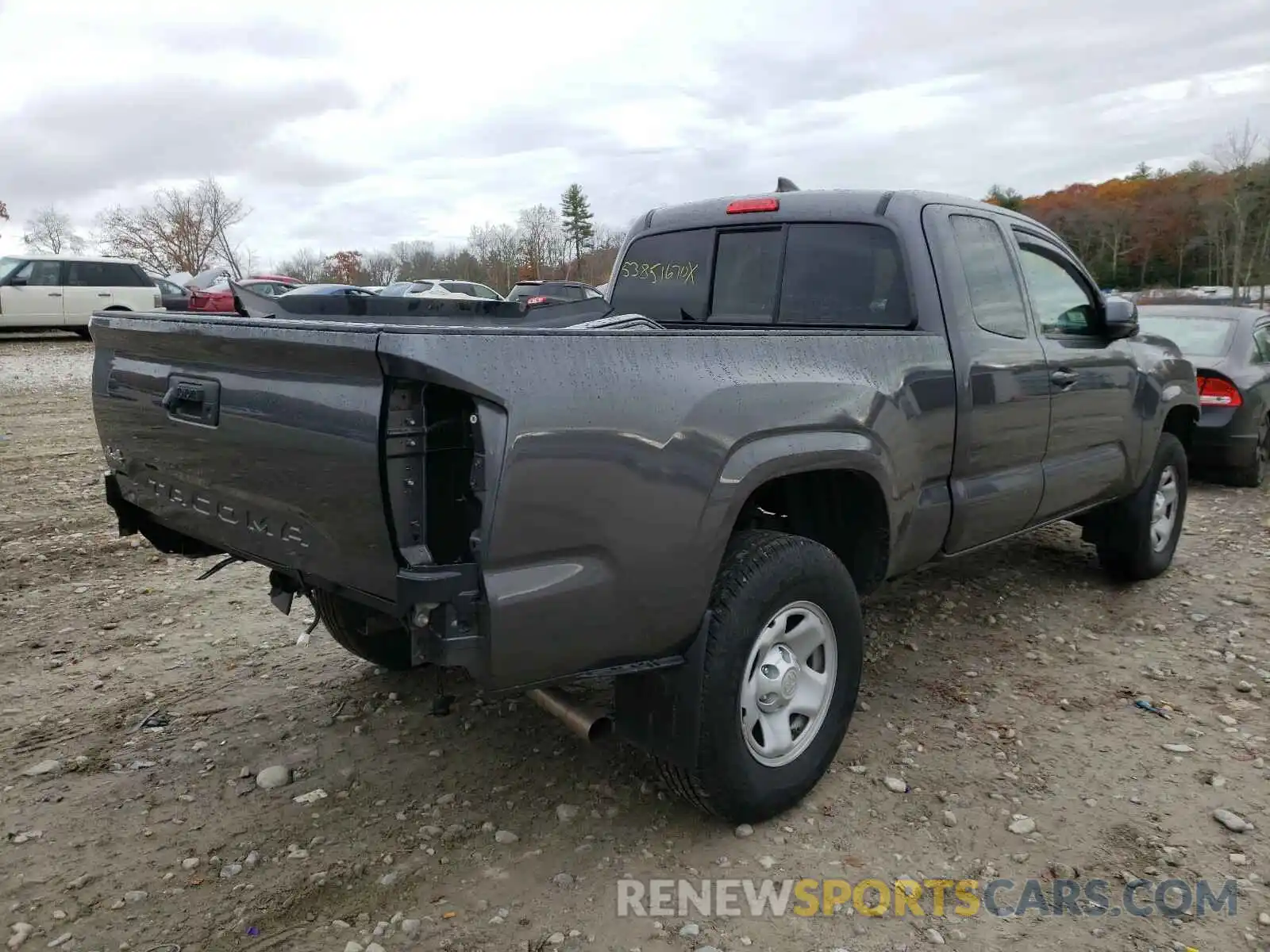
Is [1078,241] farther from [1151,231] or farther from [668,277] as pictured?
[668,277]

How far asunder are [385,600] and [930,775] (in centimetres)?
205

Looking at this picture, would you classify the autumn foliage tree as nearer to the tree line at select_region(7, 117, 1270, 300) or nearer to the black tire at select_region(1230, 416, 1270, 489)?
the tree line at select_region(7, 117, 1270, 300)

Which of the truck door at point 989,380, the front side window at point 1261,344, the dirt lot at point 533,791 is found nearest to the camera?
the dirt lot at point 533,791

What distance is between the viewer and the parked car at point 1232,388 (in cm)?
782

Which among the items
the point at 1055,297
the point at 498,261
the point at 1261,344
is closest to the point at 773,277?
the point at 1055,297

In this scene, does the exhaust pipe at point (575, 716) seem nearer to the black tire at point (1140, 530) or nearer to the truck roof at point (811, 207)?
the truck roof at point (811, 207)

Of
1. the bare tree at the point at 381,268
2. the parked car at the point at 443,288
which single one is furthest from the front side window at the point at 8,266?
the bare tree at the point at 381,268

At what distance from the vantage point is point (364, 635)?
3.80 m

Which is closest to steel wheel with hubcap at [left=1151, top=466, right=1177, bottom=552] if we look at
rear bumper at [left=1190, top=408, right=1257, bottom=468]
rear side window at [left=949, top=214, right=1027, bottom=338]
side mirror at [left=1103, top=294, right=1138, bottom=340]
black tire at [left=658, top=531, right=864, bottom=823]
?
A: side mirror at [left=1103, top=294, right=1138, bottom=340]

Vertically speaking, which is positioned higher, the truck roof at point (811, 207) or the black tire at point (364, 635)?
the truck roof at point (811, 207)

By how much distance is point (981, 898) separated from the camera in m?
2.64

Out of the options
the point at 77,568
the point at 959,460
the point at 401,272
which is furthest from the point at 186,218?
the point at 959,460

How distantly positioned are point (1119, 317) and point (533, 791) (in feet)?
11.4

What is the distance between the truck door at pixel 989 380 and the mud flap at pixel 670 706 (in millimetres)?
1560
